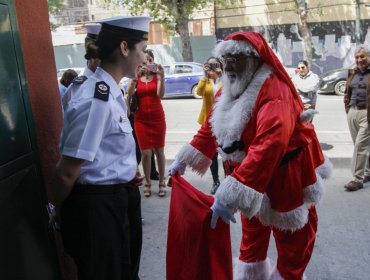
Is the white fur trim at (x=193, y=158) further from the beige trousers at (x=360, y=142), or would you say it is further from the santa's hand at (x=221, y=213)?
the beige trousers at (x=360, y=142)

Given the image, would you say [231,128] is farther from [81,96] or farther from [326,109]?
[326,109]

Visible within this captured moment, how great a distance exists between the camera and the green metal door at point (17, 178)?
179cm

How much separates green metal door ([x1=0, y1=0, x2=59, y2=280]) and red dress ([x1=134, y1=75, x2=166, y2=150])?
8.17 feet

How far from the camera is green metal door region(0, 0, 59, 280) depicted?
1794mm

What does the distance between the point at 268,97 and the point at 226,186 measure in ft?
1.81

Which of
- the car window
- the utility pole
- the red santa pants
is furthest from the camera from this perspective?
the utility pole

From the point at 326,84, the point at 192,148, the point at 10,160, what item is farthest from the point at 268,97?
the point at 326,84

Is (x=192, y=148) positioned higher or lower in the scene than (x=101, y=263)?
higher

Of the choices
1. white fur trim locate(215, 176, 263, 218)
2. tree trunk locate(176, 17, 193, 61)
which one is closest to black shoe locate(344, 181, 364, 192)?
white fur trim locate(215, 176, 263, 218)

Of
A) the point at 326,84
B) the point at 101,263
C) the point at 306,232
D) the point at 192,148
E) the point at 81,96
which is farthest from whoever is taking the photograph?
the point at 326,84

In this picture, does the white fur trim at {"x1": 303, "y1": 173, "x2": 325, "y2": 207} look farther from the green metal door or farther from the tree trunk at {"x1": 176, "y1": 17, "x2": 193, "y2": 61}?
the tree trunk at {"x1": 176, "y1": 17, "x2": 193, "y2": 61}

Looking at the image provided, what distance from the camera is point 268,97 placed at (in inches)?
84.6

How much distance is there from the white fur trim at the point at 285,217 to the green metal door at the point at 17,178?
1.31 meters

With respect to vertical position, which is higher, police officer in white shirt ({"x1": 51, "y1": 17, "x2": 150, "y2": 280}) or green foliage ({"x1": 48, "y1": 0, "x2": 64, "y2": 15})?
green foliage ({"x1": 48, "y1": 0, "x2": 64, "y2": 15})
